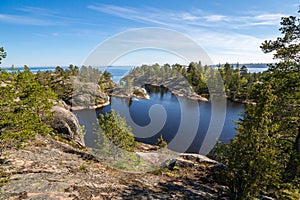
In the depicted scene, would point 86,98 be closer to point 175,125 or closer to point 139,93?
point 139,93

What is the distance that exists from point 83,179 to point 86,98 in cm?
6194

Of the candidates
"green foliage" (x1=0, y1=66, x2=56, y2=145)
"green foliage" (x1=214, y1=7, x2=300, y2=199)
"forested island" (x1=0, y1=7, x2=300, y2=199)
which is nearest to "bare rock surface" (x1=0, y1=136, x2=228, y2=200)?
"forested island" (x1=0, y1=7, x2=300, y2=199)

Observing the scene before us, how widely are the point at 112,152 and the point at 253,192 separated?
11280mm

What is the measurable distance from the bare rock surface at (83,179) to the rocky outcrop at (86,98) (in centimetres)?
5307

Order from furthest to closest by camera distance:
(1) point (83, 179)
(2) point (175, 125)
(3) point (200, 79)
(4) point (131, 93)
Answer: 1. (3) point (200, 79)
2. (4) point (131, 93)
3. (2) point (175, 125)
4. (1) point (83, 179)

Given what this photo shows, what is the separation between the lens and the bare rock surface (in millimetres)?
9875

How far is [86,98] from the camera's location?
232ft

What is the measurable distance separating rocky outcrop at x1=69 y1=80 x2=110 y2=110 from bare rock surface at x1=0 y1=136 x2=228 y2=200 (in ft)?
174

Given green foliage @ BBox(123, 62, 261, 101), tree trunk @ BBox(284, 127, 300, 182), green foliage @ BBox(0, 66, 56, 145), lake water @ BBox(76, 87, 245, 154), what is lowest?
lake water @ BBox(76, 87, 245, 154)

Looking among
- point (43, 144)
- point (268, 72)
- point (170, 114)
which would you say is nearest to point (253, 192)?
point (268, 72)

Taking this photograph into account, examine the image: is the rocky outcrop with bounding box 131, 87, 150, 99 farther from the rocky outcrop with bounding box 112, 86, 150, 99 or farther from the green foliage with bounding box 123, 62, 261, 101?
the green foliage with bounding box 123, 62, 261, 101

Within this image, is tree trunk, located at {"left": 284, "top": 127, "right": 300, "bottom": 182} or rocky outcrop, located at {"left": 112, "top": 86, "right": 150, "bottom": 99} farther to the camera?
rocky outcrop, located at {"left": 112, "top": 86, "right": 150, "bottom": 99}

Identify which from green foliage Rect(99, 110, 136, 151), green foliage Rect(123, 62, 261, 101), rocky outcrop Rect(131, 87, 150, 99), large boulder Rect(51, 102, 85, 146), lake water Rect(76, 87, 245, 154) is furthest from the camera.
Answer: green foliage Rect(123, 62, 261, 101)

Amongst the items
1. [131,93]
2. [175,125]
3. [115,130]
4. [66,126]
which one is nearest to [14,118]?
[115,130]
